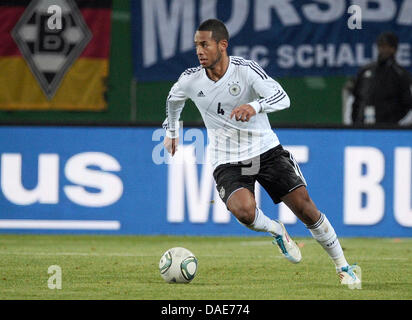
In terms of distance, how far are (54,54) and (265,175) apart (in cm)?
668

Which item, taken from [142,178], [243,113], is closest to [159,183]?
[142,178]

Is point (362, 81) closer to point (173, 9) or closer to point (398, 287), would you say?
point (173, 9)

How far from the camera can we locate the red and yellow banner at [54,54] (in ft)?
45.8

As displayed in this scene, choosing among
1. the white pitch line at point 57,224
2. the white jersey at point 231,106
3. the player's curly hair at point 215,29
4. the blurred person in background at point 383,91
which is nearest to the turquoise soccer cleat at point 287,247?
the white jersey at point 231,106

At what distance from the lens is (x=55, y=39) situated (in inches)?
554

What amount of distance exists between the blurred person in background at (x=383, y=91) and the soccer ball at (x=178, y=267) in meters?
5.43

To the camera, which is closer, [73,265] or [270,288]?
[270,288]

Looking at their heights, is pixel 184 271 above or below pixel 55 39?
below

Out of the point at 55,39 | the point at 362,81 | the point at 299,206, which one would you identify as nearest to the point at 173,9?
the point at 55,39

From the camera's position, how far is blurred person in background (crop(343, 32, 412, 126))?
12812 millimetres

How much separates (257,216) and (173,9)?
648 cm

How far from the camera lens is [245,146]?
8180mm

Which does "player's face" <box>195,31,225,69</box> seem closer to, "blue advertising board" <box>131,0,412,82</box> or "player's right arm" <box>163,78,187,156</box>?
"player's right arm" <box>163,78,187,156</box>

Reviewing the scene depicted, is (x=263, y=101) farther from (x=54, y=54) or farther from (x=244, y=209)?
(x=54, y=54)
